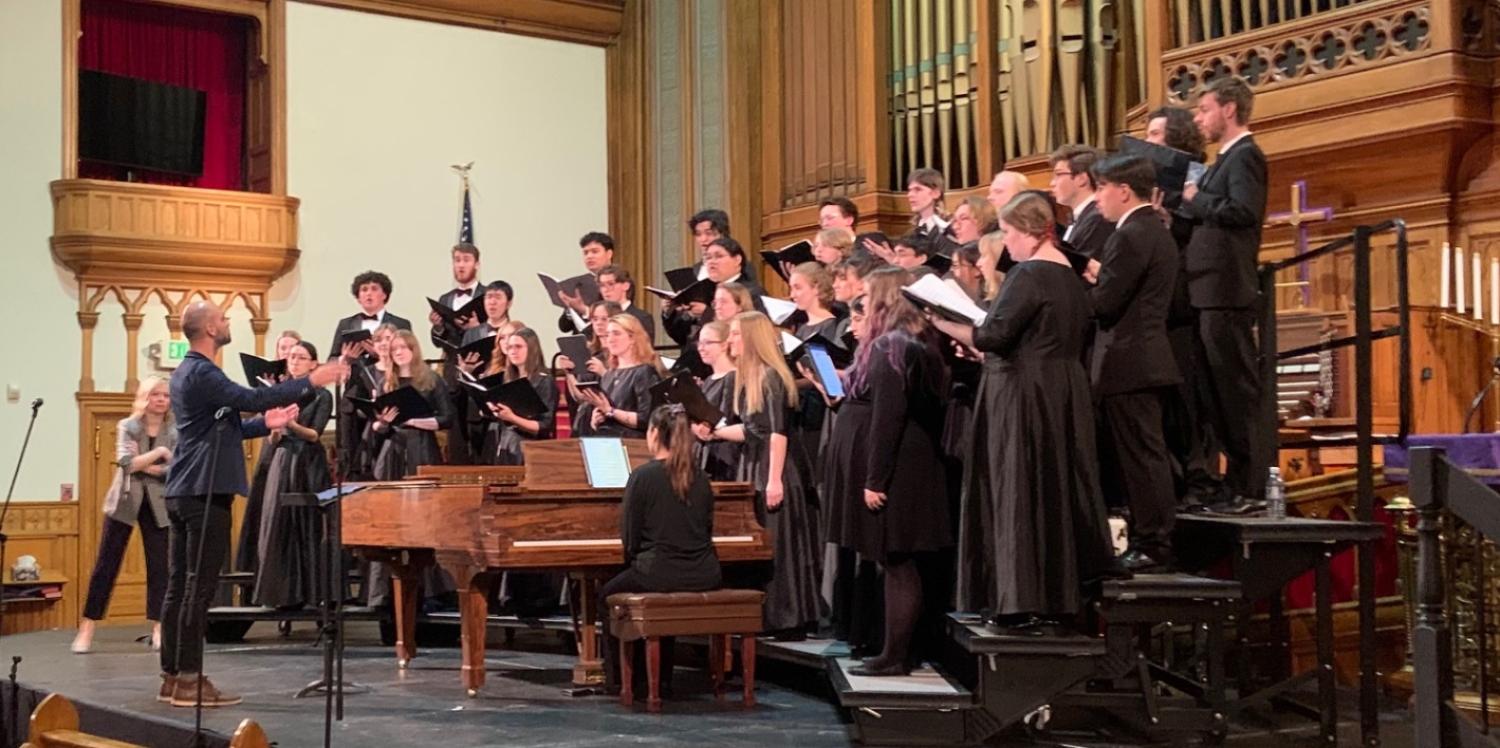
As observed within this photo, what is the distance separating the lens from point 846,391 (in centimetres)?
588

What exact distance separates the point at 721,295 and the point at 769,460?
2.64 feet

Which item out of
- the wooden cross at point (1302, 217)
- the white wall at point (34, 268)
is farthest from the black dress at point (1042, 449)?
the white wall at point (34, 268)

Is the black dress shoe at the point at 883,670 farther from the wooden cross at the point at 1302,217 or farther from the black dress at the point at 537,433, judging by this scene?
the wooden cross at the point at 1302,217

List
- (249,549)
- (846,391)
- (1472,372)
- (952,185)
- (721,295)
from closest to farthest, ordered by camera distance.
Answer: (846,391) < (721,295) < (1472,372) < (249,549) < (952,185)

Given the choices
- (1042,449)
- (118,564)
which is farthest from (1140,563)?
(118,564)

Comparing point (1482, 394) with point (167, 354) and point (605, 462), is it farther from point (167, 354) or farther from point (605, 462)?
point (167, 354)

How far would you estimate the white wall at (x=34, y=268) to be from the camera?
1097cm

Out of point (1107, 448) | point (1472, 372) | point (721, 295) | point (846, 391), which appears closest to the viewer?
point (1107, 448)

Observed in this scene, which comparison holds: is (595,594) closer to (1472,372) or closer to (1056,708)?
(1056,708)

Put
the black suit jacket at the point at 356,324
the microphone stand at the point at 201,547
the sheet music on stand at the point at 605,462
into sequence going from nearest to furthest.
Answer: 1. the microphone stand at the point at 201,547
2. the sheet music on stand at the point at 605,462
3. the black suit jacket at the point at 356,324

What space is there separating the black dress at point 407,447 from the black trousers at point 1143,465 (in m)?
3.98

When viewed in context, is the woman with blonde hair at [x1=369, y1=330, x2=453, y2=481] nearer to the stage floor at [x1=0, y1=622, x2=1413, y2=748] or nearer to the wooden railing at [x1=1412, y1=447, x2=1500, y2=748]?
the stage floor at [x1=0, y1=622, x2=1413, y2=748]

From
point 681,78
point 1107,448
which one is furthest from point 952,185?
point 1107,448

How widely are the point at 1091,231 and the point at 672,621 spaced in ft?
6.55
